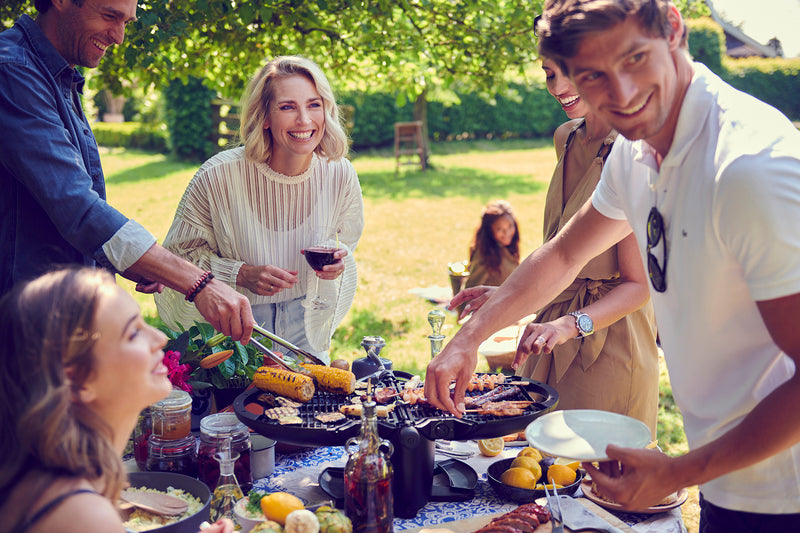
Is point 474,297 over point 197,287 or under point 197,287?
under

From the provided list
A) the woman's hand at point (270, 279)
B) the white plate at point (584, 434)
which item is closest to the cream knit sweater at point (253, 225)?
the woman's hand at point (270, 279)

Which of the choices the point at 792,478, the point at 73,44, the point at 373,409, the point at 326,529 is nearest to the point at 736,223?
the point at 792,478

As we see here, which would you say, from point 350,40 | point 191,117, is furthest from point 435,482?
point 191,117

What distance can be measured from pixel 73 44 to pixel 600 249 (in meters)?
2.09

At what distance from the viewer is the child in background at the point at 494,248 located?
6.93 m

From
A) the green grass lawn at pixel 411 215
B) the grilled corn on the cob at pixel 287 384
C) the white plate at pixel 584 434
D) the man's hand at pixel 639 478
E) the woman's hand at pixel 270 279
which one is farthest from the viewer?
the green grass lawn at pixel 411 215

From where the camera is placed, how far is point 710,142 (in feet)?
5.31

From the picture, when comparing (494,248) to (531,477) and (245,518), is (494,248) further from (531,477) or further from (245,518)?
(245,518)

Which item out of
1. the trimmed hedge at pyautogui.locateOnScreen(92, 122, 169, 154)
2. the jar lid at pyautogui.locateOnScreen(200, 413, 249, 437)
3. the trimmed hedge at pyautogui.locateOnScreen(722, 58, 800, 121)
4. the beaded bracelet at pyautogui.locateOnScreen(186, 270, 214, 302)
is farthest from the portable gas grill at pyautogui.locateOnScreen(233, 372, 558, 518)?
the trimmed hedge at pyautogui.locateOnScreen(722, 58, 800, 121)

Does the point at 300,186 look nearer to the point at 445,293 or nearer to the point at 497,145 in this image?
the point at 445,293

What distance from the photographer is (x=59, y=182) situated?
94.7 inches

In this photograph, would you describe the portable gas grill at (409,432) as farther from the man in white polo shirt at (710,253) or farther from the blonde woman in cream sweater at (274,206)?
the blonde woman in cream sweater at (274,206)

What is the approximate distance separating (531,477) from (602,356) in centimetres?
96

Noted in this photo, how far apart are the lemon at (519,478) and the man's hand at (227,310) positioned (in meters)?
1.02
